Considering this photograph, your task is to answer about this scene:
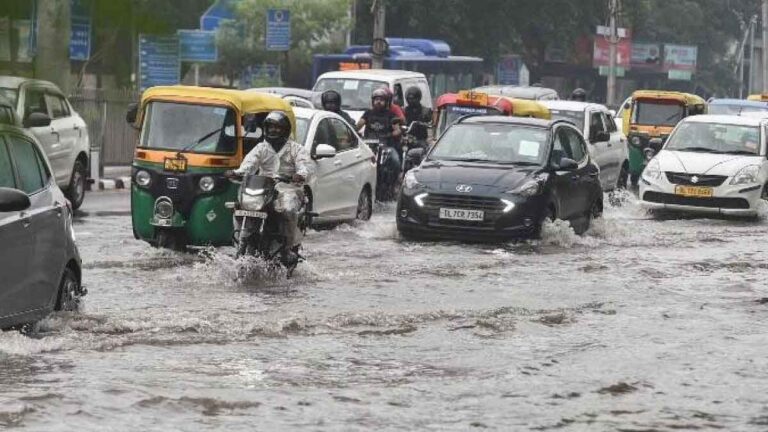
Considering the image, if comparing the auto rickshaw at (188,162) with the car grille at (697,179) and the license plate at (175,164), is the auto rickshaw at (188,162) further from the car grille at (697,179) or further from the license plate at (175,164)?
the car grille at (697,179)

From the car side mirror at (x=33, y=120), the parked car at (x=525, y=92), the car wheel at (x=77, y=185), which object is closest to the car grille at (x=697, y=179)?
the car wheel at (x=77, y=185)

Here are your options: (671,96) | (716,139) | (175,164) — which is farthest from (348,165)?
(671,96)

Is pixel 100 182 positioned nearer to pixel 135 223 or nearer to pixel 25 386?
pixel 135 223

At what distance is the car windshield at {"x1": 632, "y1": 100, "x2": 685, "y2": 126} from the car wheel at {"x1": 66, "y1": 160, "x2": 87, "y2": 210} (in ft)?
47.1

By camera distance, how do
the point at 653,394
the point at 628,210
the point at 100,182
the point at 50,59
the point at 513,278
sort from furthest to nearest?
the point at 100,182 → the point at 628,210 → the point at 513,278 → the point at 653,394 → the point at 50,59

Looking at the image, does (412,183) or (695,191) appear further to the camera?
(695,191)

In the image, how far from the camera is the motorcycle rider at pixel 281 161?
13152 mm

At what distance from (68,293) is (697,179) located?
568 inches

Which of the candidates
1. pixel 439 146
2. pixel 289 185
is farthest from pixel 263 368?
pixel 439 146

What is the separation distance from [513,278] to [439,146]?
440cm

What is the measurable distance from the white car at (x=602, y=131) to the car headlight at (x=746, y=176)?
389 centimetres

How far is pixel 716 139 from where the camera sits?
23.5 metres

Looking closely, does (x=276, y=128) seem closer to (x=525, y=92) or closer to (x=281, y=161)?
(x=281, y=161)

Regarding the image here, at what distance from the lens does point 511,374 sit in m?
8.50
